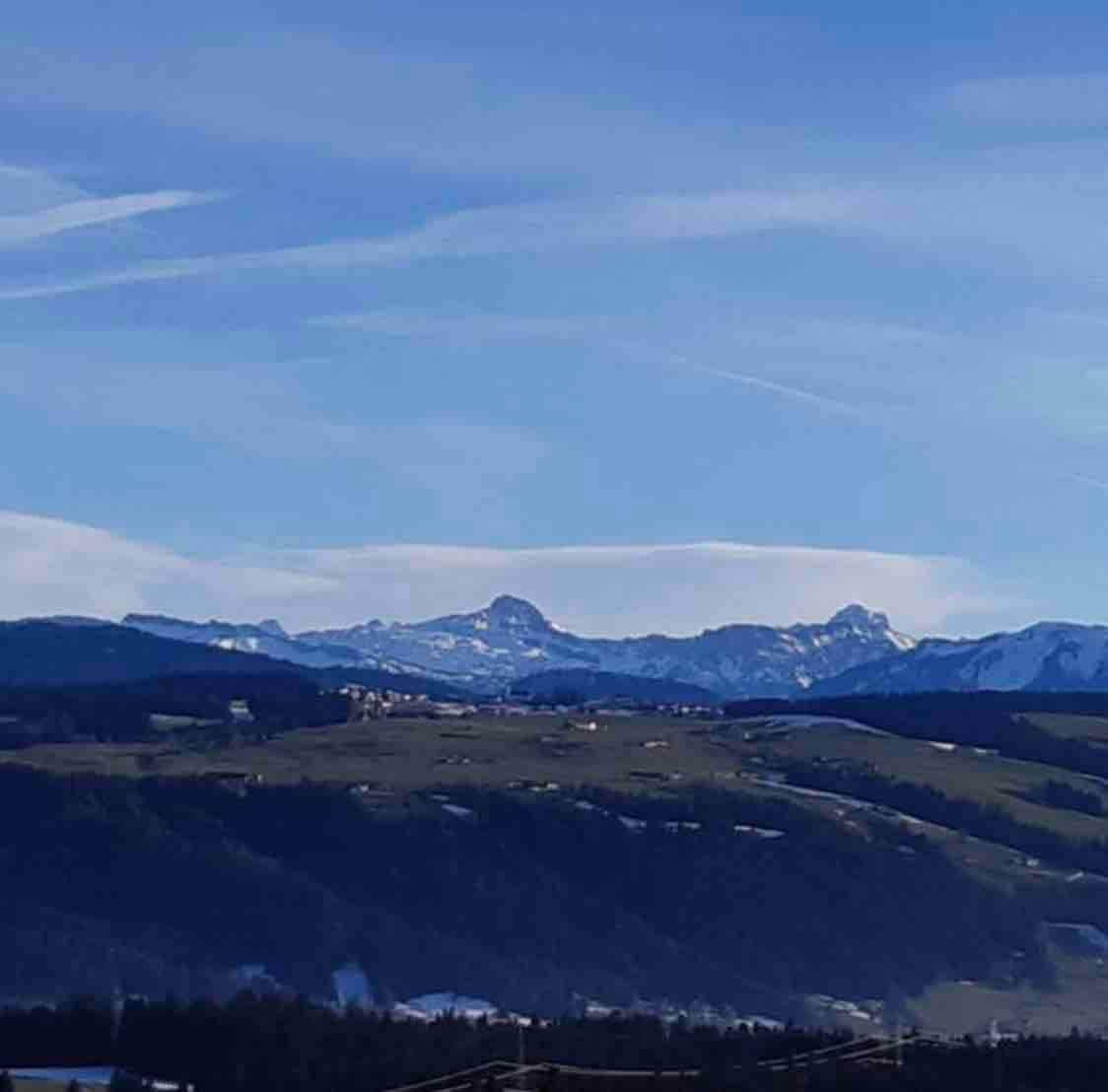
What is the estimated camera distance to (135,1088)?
94.1 metres

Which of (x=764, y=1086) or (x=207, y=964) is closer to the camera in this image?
(x=764, y=1086)

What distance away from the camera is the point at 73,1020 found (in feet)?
A: 365

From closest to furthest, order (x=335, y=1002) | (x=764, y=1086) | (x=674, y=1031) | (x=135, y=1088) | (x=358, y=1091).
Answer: (x=764, y=1086) < (x=358, y=1091) < (x=135, y=1088) < (x=674, y=1031) < (x=335, y=1002)

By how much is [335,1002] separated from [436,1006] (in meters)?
6.70

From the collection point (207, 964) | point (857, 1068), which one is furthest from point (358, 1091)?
point (207, 964)

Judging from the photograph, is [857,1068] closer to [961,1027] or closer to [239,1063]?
[239,1063]

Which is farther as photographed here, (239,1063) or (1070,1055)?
(239,1063)

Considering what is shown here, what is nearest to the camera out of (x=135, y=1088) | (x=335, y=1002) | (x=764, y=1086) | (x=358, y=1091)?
(x=764, y=1086)

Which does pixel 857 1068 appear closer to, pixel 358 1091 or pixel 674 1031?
pixel 358 1091

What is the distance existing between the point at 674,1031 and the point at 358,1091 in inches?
795

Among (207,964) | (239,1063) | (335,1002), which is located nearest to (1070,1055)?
(239,1063)

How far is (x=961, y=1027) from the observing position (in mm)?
193500

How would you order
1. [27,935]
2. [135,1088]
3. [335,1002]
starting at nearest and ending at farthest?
[135,1088], [335,1002], [27,935]

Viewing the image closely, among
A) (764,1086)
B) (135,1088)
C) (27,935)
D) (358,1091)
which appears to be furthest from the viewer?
(27,935)
